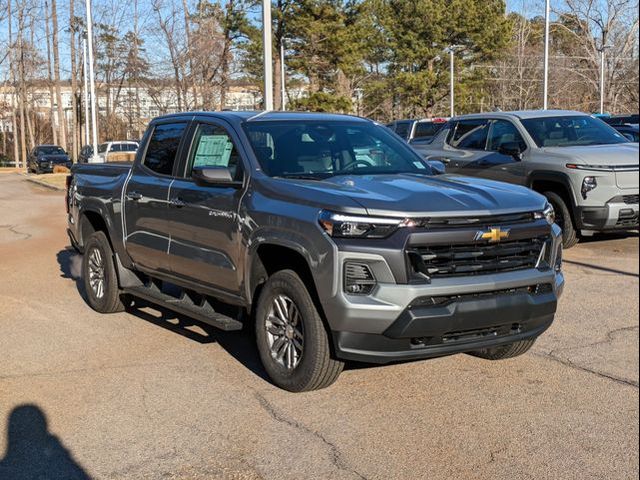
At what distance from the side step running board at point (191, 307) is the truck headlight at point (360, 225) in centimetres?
134

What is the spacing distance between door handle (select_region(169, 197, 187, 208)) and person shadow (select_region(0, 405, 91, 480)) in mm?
2065

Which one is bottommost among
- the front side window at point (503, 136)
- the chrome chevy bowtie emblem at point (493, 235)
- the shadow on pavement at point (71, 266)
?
the shadow on pavement at point (71, 266)

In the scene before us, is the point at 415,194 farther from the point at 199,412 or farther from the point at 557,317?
the point at 557,317

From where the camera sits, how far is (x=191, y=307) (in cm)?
639

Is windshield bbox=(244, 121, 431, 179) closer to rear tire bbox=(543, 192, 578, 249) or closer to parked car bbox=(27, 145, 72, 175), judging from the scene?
rear tire bbox=(543, 192, 578, 249)

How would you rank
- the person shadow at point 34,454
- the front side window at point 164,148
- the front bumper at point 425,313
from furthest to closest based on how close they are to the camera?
the front side window at point 164,148
the front bumper at point 425,313
the person shadow at point 34,454

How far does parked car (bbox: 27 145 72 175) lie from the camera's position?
148ft

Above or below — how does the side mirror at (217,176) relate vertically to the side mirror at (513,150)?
below

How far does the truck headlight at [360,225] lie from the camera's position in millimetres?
4754

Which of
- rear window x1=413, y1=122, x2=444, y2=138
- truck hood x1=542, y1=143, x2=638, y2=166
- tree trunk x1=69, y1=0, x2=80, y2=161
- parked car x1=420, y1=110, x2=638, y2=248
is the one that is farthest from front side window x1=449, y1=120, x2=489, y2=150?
tree trunk x1=69, y1=0, x2=80, y2=161

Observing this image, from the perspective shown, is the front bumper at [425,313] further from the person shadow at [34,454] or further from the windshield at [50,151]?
the windshield at [50,151]

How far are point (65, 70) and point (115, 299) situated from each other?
50.2 metres

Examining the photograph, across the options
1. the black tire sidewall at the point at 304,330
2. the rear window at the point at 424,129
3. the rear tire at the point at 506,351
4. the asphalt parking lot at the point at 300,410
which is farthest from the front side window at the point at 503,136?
the rear window at the point at 424,129

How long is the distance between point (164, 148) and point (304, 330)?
115 inches
